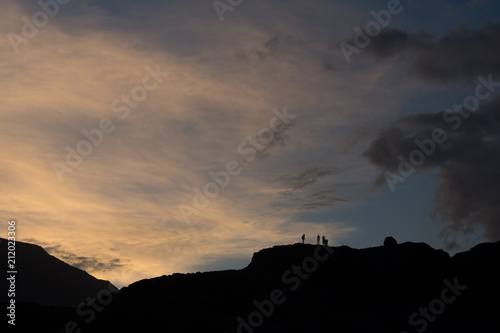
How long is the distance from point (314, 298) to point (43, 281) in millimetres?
174327

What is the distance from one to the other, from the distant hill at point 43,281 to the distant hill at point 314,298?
14249 centimetres

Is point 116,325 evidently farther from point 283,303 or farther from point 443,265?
point 443,265

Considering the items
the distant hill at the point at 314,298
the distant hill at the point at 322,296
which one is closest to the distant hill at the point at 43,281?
the distant hill at the point at 314,298

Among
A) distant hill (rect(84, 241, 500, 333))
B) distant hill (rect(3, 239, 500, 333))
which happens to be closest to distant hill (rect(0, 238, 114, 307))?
distant hill (rect(3, 239, 500, 333))

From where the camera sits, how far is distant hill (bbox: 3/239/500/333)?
28.5 metres

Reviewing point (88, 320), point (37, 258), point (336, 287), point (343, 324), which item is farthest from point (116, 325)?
point (37, 258)

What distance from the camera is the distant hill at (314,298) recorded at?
2848cm

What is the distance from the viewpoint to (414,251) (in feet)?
150

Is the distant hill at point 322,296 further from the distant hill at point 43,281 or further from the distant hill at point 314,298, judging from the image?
the distant hill at point 43,281

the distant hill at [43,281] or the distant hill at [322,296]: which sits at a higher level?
the distant hill at [43,281]

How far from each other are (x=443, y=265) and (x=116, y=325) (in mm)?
30910

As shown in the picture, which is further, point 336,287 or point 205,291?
point 336,287

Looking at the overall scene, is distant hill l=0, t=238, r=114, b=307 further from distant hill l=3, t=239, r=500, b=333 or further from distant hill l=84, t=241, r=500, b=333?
distant hill l=84, t=241, r=500, b=333

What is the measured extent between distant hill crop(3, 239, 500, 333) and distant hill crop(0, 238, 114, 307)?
467 feet
